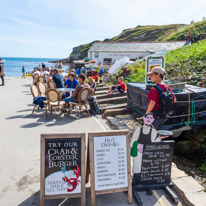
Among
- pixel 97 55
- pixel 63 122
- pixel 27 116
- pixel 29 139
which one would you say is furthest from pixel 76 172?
pixel 97 55

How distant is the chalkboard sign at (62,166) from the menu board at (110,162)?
243 millimetres

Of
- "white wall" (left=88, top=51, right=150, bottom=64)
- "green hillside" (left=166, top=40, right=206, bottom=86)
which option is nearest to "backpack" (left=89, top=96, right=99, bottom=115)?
"green hillside" (left=166, top=40, right=206, bottom=86)

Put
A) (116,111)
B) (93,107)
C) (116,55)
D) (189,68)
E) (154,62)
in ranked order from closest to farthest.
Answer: (154,62) → (116,111) → (93,107) → (189,68) → (116,55)

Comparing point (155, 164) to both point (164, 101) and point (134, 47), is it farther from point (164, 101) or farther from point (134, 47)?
point (134, 47)

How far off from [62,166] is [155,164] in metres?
1.64

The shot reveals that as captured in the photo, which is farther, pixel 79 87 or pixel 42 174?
pixel 79 87

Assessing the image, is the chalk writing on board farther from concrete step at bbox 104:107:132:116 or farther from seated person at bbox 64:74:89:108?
concrete step at bbox 104:107:132:116

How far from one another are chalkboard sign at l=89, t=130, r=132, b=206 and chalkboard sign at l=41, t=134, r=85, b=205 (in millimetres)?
188

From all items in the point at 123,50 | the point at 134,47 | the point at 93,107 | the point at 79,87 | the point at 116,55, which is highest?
the point at 134,47

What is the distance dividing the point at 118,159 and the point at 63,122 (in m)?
4.70

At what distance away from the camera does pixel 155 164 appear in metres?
3.77

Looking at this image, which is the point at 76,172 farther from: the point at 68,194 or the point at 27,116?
the point at 27,116

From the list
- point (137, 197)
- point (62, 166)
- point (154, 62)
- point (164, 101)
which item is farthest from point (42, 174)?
point (154, 62)

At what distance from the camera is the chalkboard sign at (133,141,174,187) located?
372cm
